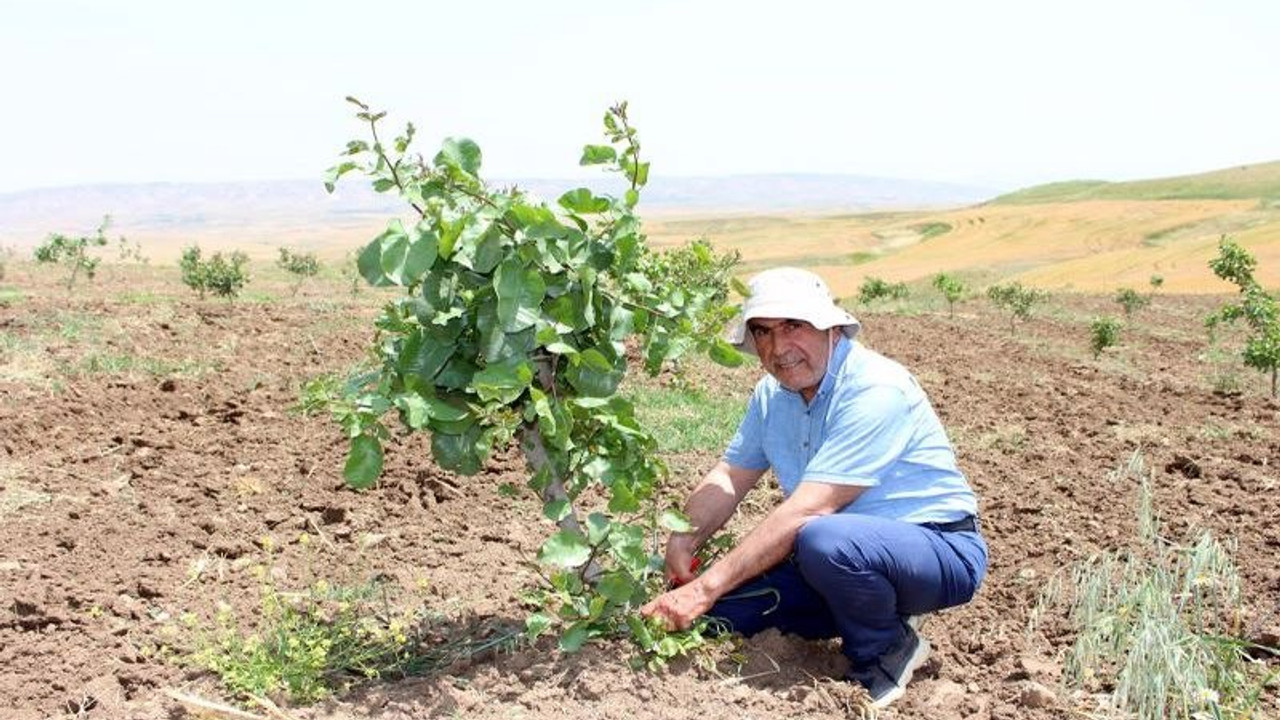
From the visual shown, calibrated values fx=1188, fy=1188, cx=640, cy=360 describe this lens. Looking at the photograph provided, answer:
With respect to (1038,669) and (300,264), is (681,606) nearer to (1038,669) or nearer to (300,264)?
(1038,669)

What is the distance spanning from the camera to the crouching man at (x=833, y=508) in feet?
11.7

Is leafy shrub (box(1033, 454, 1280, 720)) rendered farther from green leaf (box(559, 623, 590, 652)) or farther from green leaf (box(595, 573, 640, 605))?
green leaf (box(559, 623, 590, 652))

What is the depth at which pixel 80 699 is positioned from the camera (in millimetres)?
3668

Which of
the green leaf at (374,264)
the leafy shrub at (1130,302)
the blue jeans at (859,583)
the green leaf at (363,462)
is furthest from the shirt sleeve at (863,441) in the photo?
the leafy shrub at (1130,302)

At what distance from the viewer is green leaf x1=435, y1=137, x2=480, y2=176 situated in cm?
323

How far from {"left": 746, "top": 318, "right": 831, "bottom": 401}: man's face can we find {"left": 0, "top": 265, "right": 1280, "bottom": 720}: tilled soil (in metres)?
0.93

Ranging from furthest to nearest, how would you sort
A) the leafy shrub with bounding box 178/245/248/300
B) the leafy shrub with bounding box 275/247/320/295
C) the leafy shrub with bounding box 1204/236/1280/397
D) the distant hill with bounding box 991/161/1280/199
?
1. the distant hill with bounding box 991/161/1280/199
2. the leafy shrub with bounding box 275/247/320/295
3. the leafy shrub with bounding box 178/245/248/300
4. the leafy shrub with bounding box 1204/236/1280/397

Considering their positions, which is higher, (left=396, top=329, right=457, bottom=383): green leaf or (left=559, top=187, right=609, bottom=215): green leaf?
(left=559, top=187, right=609, bottom=215): green leaf

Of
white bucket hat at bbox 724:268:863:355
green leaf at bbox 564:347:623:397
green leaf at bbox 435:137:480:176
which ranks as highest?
green leaf at bbox 435:137:480:176

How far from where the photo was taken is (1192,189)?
278ft

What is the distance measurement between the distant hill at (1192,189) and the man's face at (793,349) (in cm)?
7344

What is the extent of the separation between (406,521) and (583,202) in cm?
277

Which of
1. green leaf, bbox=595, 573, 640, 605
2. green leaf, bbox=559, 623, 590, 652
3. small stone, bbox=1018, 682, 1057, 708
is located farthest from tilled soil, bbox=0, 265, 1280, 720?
green leaf, bbox=595, 573, 640, 605

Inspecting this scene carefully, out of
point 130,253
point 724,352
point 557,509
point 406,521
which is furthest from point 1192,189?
point 557,509
